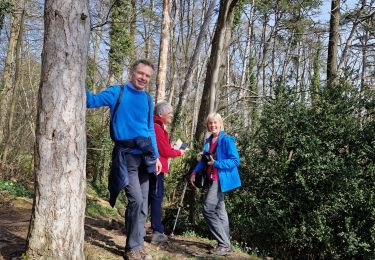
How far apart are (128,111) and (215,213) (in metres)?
1.76

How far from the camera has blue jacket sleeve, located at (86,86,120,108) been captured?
382cm

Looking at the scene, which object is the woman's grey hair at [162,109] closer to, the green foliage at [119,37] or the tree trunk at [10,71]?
the tree trunk at [10,71]

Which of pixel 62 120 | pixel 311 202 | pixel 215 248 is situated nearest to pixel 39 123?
pixel 62 120

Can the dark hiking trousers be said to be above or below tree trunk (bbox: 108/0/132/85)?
below

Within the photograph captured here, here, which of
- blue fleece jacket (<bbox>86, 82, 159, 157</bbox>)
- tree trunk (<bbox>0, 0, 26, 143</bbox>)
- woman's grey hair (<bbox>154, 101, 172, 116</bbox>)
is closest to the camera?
blue fleece jacket (<bbox>86, 82, 159, 157</bbox>)

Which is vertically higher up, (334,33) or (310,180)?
(334,33)

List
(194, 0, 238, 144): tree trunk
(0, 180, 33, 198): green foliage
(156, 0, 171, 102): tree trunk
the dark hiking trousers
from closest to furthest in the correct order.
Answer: the dark hiking trousers, (194, 0, 238, 144): tree trunk, (0, 180, 33, 198): green foliage, (156, 0, 171, 102): tree trunk

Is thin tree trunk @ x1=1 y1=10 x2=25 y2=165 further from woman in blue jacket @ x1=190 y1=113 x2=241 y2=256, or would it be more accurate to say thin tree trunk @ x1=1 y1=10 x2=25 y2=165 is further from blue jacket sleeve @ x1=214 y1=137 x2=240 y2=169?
blue jacket sleeve @ x1=214 y1=137 x2=240 y2=169

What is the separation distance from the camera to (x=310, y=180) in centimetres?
680

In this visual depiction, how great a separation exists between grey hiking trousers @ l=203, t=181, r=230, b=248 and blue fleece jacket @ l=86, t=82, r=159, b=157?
1.22 meters

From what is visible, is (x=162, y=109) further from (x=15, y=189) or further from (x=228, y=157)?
(x=15, y=189)

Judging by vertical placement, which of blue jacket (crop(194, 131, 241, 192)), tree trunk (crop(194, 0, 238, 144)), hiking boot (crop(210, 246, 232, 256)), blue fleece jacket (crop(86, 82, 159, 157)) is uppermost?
tree trunk (crop(194, 0, 238, 144))

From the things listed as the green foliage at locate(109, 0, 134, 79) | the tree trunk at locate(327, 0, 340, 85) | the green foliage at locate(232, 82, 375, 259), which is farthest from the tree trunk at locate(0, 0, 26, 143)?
the tree trunk at locate(327, 0, 340, 85)

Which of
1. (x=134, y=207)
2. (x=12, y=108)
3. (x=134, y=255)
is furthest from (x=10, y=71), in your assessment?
(x=134, y=255)
